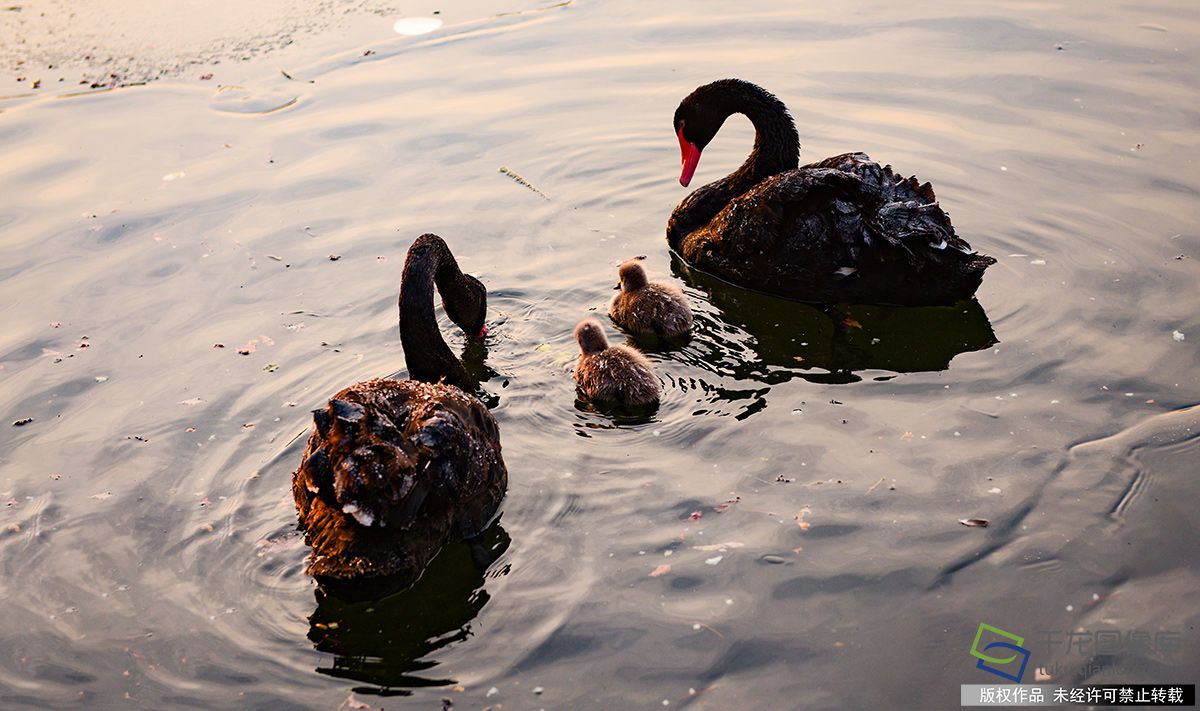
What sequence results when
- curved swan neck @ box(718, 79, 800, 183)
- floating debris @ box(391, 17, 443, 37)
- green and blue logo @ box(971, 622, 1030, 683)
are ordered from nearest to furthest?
green and blue logo @ box(971, 622, 1030, 683) → curved swan neck @ box(718, 79, 800, 183) → floating debris @ box(391, 17, 443, 37)

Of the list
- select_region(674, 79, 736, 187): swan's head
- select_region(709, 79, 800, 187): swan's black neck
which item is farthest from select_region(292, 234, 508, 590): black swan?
select_region(674, 79, 736, 187): swan's head

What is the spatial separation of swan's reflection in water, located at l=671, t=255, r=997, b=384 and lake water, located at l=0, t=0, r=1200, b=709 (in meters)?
0.03

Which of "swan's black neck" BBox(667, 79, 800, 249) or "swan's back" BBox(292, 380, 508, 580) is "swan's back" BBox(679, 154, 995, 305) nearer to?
"swan's black neck" BBox(667, 79, 800, 249)

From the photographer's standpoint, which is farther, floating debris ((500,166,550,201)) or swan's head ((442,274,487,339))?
floating debris ((500,166,550,201))

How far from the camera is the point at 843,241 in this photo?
262 inches

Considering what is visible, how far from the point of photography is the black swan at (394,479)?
4.36 metres

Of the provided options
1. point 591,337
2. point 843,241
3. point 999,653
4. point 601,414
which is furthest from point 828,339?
point 999,653

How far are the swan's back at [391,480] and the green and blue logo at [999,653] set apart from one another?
2244 millimetres

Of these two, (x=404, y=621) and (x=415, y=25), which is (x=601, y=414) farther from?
(x=415, y=25)

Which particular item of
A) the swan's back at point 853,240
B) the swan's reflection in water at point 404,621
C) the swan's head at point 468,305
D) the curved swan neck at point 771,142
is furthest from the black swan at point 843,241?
the swan's reflection in water at point 404,621

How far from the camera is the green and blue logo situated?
13.2ft

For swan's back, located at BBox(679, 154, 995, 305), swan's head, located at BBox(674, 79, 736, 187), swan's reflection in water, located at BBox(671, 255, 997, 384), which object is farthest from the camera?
swan's head, located at BBox(674, 79, 736, 187)

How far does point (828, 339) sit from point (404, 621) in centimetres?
326

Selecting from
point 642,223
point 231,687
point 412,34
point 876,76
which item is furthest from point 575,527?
point 412,34
